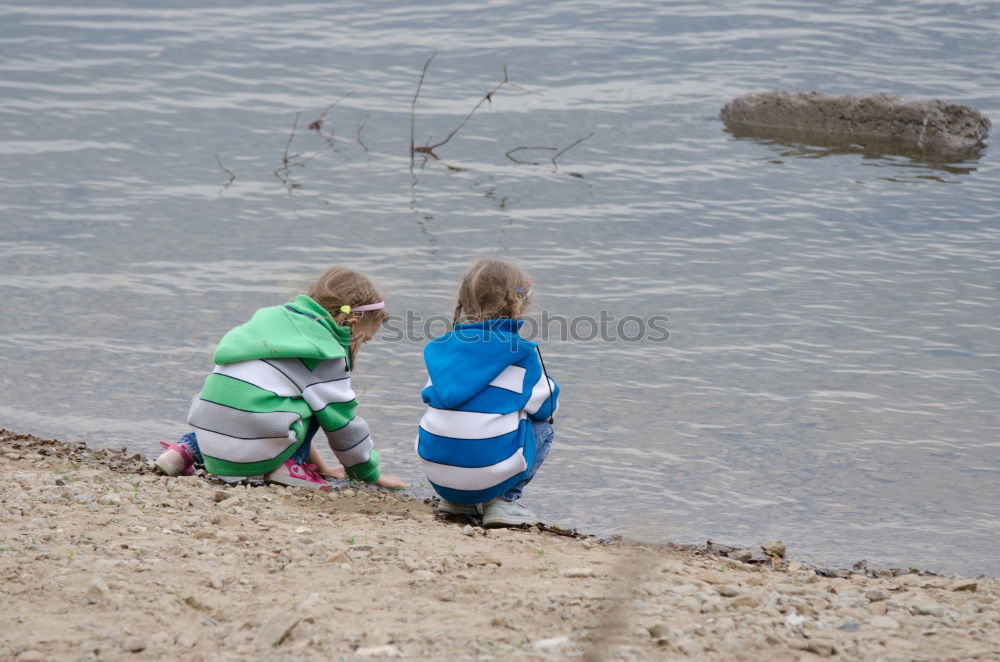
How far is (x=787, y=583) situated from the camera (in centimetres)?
372

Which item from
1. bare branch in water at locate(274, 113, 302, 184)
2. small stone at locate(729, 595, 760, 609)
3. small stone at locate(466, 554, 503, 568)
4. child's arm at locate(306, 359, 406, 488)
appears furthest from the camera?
bare branch in water at locate(274, 113, 302, 184)

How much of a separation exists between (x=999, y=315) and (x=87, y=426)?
6576mm

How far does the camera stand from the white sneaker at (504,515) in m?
4.57

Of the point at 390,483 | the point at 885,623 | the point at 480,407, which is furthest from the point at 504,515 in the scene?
the point at 885,623

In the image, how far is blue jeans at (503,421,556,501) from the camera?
470 centimetres

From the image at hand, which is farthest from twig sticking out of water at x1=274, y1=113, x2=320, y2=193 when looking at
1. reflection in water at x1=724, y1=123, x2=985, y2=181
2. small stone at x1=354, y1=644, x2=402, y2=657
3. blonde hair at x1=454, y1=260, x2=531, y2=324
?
small stone at x1=354, y1=644, x2=402, y2=657

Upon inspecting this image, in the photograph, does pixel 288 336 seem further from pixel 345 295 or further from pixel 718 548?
pixel 718 548

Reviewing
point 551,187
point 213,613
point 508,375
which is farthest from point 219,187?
point 213,613

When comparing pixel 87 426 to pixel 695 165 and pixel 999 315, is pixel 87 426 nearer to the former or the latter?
pixel 999 315

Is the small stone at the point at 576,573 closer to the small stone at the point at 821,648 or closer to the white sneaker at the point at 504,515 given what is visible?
the small stone at the point at 821,648

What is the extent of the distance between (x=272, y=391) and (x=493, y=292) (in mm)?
1115

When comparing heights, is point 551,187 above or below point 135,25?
below

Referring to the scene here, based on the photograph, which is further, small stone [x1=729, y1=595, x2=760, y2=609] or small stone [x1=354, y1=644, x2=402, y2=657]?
small stone [x1=729, y1=595, x2=760, y2=609]

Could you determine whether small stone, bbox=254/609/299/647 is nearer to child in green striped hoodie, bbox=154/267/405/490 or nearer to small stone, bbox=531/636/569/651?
small stone, bbox=531/636/569/651
